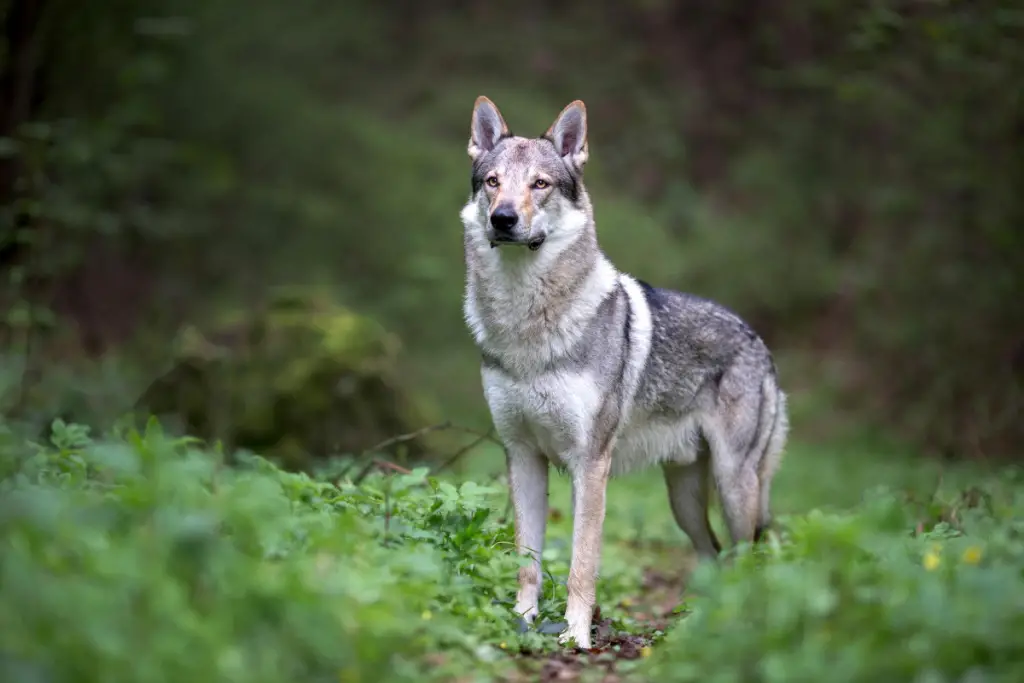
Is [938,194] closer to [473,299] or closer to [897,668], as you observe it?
[473,299]

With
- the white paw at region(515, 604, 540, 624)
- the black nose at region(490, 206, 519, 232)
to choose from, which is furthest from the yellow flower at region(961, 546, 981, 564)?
the black nose at region(490, 206, 519, 232)

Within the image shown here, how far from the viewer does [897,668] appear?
2791mm

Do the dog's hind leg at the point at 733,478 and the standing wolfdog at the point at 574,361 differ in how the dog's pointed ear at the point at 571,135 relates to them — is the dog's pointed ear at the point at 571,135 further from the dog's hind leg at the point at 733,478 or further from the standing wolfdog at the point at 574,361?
the dog's hind leg at the point at 733,478

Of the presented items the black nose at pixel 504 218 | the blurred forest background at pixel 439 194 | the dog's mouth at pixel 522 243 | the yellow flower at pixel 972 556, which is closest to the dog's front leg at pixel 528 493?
the dog's mouth at pixel 522 243

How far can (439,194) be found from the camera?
1384 centimetres

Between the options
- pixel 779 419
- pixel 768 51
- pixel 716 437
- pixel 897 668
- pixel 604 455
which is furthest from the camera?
pixel 768 51

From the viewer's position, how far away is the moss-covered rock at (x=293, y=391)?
28.6ft

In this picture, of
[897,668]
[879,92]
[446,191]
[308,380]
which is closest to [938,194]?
[879,92]

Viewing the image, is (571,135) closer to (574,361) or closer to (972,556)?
(574,361)

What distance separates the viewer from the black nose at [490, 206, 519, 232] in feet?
15.0

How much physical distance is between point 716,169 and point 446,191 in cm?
525

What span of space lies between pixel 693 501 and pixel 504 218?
7.79ft

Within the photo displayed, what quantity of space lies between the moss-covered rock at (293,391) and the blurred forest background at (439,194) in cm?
3

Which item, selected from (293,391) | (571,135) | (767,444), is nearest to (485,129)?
(571,135)
